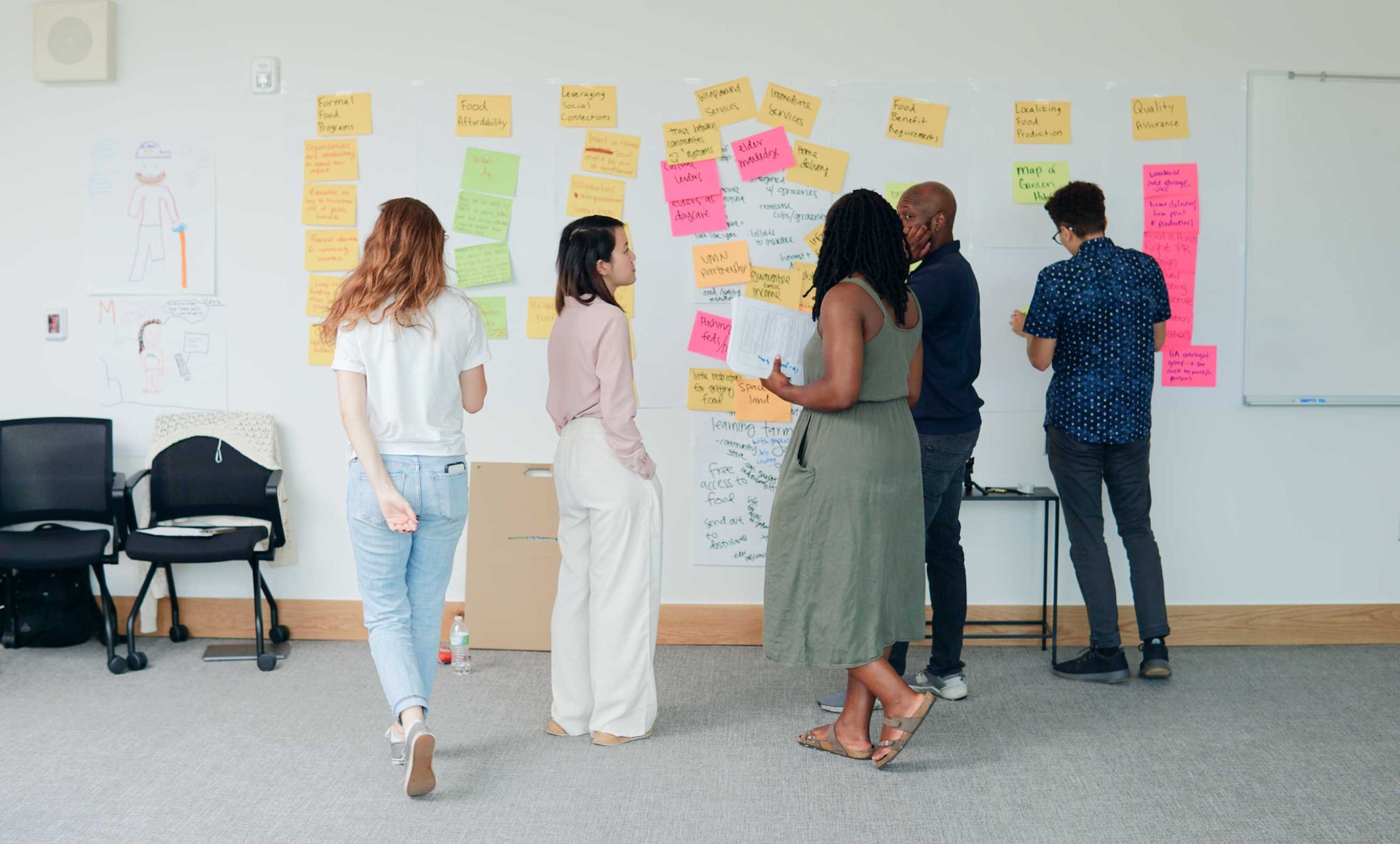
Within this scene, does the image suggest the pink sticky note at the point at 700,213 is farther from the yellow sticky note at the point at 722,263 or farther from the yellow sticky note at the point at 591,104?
the yellow sticky note at the point at 591,104

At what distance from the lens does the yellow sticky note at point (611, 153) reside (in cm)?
397

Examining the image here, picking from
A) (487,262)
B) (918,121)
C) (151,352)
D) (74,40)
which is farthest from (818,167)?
(74,40)

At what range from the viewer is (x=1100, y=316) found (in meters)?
3.55

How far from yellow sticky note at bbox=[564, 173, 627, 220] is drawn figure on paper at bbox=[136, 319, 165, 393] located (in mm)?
1635

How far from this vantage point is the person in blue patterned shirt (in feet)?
11.7

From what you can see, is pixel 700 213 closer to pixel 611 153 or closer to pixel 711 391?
pixel 611 153

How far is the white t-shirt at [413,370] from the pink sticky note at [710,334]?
1391 millimetres

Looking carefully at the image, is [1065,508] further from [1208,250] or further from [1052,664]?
[1208,250]

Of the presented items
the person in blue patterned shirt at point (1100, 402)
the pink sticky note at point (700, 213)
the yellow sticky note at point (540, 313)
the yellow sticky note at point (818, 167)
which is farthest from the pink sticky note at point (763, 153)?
the person in blue patterned shirt at point (1100, 402)

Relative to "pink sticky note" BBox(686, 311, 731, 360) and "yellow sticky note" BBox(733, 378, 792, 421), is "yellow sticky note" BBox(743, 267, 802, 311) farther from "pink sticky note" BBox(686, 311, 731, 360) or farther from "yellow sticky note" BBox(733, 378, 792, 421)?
"yellow sticky note" BBox(733, 378, 792, 421)

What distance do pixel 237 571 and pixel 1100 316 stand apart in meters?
3.22

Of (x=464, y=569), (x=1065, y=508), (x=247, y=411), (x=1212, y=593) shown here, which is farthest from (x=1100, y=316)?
(x=247, y=411)

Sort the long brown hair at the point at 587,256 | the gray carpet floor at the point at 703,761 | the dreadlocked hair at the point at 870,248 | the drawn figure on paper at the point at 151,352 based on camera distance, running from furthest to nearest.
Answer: the drawn figure on paper at the point at 151,352 < the long brown hair at the point at 587,256 < the dreadlocked hair at the point at 870,248 < the gray carpet floor at the point at 703,761

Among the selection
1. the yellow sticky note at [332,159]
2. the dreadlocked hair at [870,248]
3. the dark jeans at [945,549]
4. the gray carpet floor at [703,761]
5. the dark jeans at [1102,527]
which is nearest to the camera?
the gray carpet floor at [703,761]
